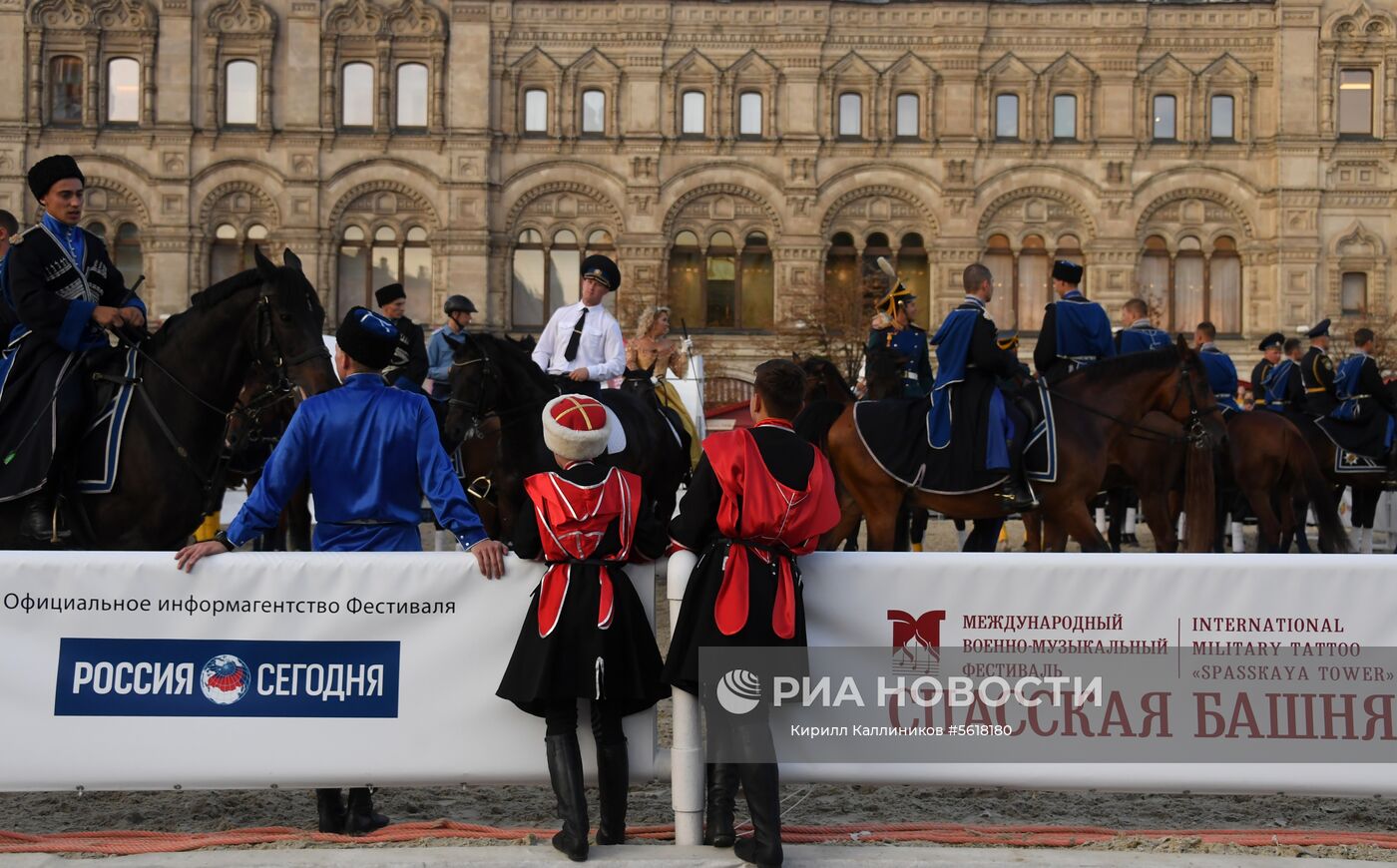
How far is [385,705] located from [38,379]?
10.4ft

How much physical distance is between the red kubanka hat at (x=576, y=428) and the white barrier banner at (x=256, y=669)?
19.7 inches

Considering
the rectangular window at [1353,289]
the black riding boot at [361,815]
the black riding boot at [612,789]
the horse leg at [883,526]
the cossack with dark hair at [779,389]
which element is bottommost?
the black riding boot at [361,815]

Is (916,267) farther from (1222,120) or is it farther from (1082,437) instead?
(1082,437)

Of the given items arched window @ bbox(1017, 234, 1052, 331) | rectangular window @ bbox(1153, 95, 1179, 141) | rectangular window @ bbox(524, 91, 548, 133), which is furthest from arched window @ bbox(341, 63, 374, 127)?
rectangular window @ bbox(1153, 95, 1179, 141)

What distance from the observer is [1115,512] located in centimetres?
1838

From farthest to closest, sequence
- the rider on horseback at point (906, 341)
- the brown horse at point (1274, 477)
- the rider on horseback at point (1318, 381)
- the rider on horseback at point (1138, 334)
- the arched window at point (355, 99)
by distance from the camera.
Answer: the arched window at point (355, 99) → the rider on horseback at point (1318, 381) → the brown horse at point (1274, 477) → the rider on horseback at point (906, 341) → the rider on horseback at point (1138, 334)

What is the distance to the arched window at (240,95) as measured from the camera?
4438cm

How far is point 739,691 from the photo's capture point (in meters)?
5.60

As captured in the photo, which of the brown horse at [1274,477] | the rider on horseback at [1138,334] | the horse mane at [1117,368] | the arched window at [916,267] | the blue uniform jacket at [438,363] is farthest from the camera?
the arched window at [916,267]

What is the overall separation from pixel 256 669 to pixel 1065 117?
140ft

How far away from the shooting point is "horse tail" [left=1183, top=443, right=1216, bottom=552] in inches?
478

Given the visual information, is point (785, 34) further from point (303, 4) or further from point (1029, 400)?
point (1029, 400)

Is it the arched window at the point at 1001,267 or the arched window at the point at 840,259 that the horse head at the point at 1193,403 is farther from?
the arched window at the point at 1001,267

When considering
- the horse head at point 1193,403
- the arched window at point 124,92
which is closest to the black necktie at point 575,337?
the horse head at point 1193,403
